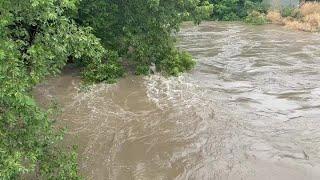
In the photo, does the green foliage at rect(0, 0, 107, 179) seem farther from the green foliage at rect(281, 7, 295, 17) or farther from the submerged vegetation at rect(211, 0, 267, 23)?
the submerged vegetation at rect(211, 0, 267, 23)

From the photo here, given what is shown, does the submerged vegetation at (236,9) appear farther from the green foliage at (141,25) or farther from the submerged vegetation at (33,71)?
the submerged vegetation at (33,71)

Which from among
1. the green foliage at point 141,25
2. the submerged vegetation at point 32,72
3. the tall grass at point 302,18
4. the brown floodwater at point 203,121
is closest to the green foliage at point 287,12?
the tall grass at point 302,18

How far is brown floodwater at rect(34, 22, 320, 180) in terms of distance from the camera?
8.87 m

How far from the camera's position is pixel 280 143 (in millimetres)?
9875

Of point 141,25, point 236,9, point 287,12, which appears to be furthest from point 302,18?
point 141,25

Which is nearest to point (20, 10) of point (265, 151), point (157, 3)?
point (265, 151)

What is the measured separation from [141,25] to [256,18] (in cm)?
1582

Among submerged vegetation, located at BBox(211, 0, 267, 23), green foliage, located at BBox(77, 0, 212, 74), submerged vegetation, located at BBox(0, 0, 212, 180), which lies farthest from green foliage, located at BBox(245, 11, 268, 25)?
submerged vegetation, located at BBox(0, 0, 212, 180)

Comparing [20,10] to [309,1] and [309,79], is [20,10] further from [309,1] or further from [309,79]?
[309,1]

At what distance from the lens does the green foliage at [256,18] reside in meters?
28.4

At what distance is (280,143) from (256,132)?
73cm

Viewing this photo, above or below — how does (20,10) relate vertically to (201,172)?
above

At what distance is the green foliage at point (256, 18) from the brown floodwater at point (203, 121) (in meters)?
10.6

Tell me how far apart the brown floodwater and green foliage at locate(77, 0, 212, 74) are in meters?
0.74
